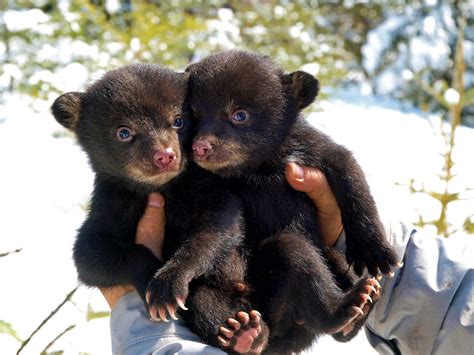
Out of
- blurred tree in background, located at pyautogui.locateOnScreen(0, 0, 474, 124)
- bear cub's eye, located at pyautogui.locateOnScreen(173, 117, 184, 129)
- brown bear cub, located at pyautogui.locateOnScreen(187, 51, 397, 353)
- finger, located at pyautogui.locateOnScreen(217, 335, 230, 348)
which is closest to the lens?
finger, located at pyautogui.locateOnScreen(217, 335, 230, 348)

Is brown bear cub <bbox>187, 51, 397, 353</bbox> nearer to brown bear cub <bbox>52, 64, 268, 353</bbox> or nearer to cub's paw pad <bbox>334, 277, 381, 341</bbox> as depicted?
cub's paw pad <bbox>334, 277, 381, 341</bbox>

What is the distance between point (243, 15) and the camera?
941cm

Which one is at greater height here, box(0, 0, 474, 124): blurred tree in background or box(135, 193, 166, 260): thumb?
box(135, 193, 166, 260): thumb

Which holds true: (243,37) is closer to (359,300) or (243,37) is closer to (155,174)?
(155,174)

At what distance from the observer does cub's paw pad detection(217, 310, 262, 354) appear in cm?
286

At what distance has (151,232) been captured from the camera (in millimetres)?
3123

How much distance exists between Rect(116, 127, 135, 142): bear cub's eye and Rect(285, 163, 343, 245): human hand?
0.69m

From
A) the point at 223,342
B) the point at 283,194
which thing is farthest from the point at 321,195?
the point at 223,342

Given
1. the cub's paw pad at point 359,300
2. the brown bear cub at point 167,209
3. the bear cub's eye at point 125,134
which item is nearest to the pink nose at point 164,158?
the brown bear cub at point 167,209

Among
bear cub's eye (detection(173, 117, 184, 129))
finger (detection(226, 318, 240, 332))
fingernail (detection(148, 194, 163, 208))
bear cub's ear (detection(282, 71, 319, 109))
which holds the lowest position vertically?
finger (detection(226, 318, 240, 332))

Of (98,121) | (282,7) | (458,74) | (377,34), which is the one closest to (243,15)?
(282,7)

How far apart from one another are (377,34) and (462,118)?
1.62m

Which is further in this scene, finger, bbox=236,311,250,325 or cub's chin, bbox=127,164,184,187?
cub's chin, bbox=127,164,184,187

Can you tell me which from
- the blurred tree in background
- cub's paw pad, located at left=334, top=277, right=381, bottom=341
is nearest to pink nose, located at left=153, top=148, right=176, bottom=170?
cub's paw pad, located at left=334, top=277, right=381, bottom=341
